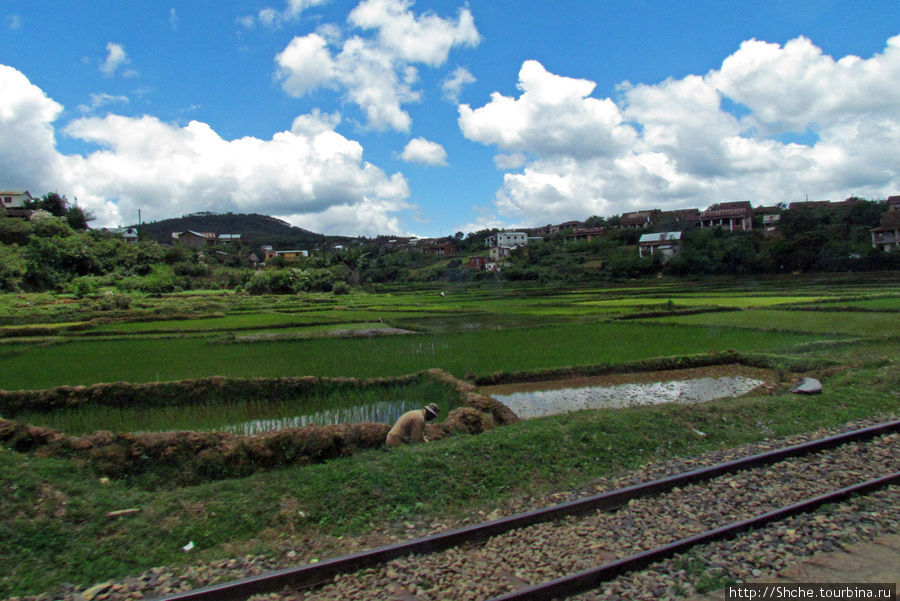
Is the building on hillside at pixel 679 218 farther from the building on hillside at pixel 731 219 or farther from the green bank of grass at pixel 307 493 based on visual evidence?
the green bank of grass at pixel 307 493

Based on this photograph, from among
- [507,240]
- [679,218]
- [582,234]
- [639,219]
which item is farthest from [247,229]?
[679,218]

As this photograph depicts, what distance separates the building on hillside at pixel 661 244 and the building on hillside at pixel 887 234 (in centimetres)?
1710

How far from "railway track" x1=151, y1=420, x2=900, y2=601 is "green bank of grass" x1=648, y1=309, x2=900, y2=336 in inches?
597

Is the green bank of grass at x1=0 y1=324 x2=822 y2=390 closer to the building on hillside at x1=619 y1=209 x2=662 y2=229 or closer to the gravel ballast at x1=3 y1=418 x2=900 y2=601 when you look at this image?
the gravel ballast at x1=3 y1=418 x2=900 y2=601

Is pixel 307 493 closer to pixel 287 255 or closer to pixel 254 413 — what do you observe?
pixel 254 413

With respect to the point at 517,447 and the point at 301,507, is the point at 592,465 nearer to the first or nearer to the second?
the point at 517,447

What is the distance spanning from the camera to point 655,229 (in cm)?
7256

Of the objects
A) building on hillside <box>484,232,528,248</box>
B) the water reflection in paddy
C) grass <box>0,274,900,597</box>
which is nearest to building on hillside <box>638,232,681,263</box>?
building on hillside <box>484,232,528,248</box>

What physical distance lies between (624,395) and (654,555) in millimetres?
8042

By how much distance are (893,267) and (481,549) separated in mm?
48906

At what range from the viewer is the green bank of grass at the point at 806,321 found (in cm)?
1867

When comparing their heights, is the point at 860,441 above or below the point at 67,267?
below

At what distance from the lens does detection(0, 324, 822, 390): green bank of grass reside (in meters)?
13.4

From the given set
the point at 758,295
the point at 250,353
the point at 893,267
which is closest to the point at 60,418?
the point at 250,353
